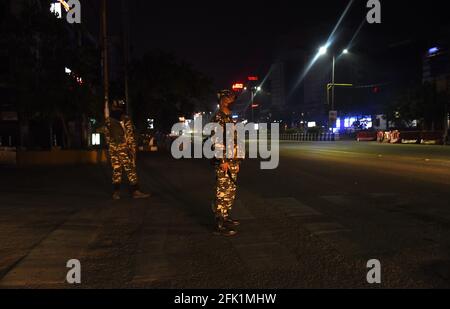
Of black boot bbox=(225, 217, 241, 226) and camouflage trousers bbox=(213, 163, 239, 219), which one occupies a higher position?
camouflage trousers bbox=(213, 163, 239, 219)

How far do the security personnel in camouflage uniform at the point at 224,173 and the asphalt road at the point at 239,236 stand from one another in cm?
32

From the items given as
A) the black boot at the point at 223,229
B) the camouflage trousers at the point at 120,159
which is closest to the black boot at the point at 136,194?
the camouflage trousers at the point at 120,159

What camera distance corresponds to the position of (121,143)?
951 cm

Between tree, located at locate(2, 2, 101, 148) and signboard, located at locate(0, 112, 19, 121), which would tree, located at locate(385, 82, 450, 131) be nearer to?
tree, located at locate(2, 2, 101, 148)

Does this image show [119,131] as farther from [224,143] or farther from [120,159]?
[224,143]

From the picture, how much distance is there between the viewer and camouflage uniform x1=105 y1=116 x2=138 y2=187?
30.9 feet

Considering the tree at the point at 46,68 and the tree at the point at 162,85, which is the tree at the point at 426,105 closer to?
the tree at the point at 162,85

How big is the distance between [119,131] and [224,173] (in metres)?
3.66

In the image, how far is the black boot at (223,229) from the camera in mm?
6499

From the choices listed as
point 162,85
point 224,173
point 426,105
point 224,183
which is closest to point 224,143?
point 224,173

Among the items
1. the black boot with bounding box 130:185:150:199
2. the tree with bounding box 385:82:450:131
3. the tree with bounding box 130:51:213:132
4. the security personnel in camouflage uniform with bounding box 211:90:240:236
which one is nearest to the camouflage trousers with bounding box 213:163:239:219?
the security personnel in camouflage uniform with bounding box 211:90:240:236
